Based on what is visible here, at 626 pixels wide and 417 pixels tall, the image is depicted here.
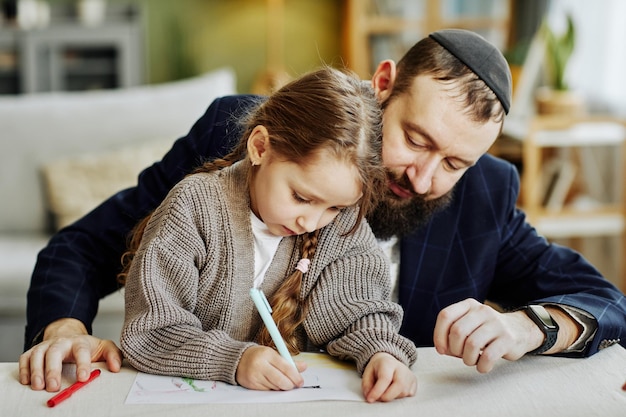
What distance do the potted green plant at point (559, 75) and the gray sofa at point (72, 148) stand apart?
50.0 inches

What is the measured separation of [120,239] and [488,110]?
67 centimetres

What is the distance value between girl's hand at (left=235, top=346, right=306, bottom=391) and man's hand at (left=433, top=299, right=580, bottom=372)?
20 centimetres

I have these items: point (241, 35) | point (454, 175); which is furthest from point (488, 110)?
point (241, 35)

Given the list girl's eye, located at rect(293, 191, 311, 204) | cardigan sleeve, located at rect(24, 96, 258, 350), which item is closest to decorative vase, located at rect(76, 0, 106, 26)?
cardigan sleeve, located at rect(24, 96, 258, 350)

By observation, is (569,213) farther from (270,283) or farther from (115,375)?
(115,375)

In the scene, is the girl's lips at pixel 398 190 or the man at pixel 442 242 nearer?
the man at pixel 442 242

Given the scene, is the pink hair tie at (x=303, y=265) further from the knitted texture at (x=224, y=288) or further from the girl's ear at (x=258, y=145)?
the girl's ear at (x=258, y=145)

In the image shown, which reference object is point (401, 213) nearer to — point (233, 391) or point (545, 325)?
point (545, 325)

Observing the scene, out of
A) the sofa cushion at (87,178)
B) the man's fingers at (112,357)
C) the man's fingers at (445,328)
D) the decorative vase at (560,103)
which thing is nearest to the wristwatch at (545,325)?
the man's fingers at (445,328)

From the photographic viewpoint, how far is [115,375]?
1.06 meters

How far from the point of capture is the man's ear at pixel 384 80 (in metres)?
1.42

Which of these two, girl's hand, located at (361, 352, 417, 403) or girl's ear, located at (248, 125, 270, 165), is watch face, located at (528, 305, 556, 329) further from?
girl's ear, located at (248, 125, 270, 165)

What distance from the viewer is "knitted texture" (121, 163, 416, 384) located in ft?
3.47

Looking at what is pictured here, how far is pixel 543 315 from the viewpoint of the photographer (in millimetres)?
1214
